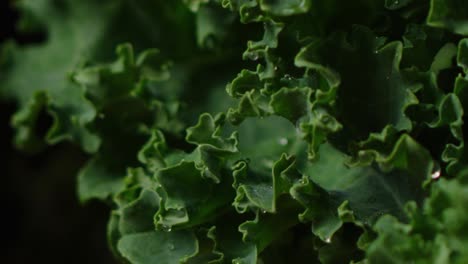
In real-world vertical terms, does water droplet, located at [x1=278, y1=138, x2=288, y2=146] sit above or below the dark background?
A: above

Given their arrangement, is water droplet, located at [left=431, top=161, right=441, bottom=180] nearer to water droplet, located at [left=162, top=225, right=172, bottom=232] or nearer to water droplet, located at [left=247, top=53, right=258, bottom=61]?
water droplet, located at [left=247, top=53, right=258, bottom=61]

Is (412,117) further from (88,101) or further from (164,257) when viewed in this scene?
(88,101)

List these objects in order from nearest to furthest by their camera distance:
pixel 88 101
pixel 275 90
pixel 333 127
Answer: pixel 333 127 → pixel 275 90 → pixel 88 101

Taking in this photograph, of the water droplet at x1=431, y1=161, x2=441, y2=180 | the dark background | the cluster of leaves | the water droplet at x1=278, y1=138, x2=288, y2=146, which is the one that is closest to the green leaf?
the cluster of leaves

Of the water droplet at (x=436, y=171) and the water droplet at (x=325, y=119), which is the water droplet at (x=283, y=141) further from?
the water droplet at (x=436, y=171)

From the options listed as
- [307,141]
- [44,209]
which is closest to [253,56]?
[307,141]

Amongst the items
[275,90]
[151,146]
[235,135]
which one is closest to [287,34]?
[275,90]
